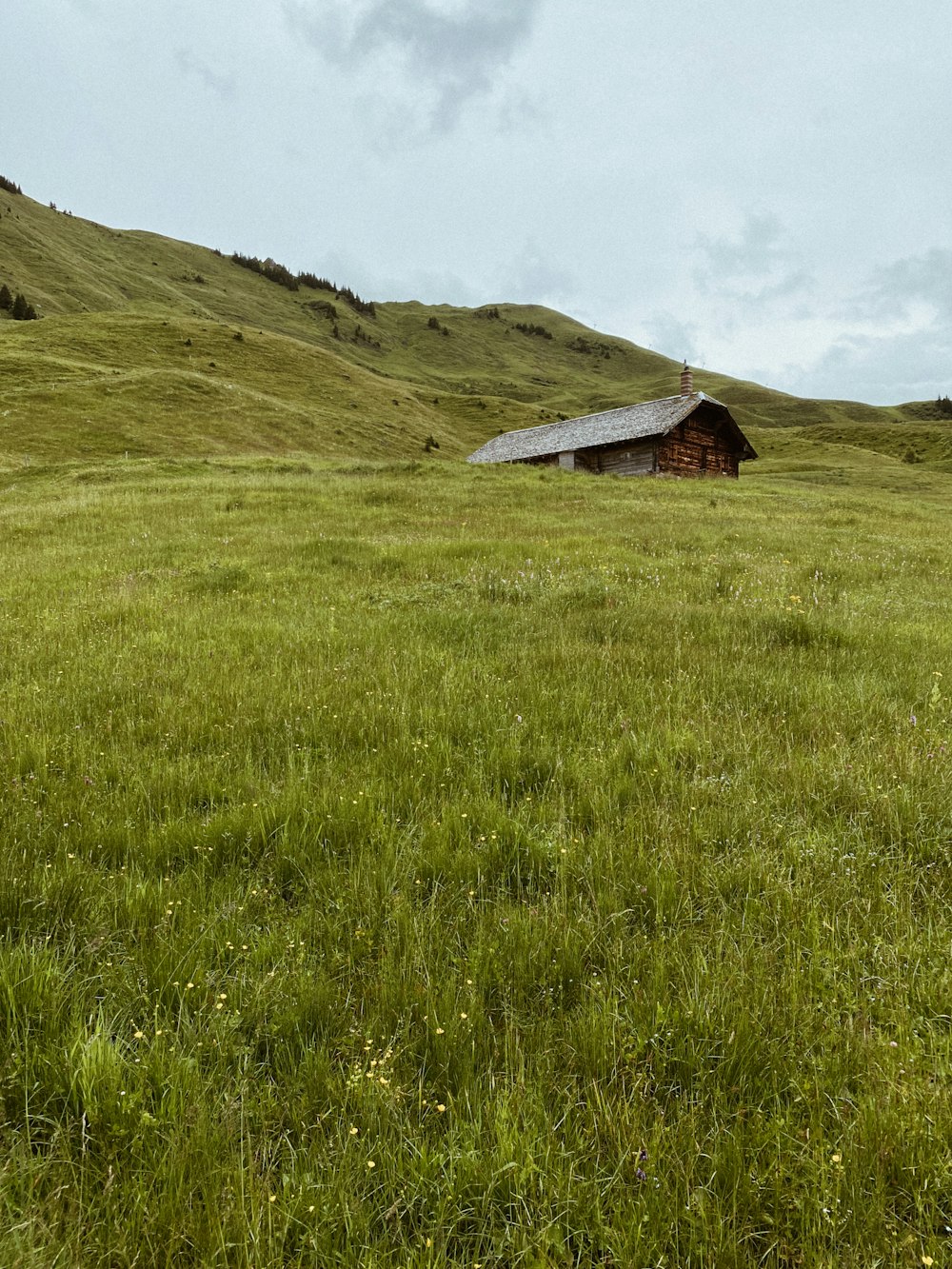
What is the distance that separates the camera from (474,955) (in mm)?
2436

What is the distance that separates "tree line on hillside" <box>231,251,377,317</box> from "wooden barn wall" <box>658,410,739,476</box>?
120549 mm

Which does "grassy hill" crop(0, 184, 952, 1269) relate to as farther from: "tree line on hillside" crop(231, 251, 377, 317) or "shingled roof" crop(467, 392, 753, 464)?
"tree line on hillside" crop(231, 251, 377, 317)

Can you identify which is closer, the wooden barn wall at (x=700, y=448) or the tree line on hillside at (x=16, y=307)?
the wooden barn wall at (x=700, y=448)

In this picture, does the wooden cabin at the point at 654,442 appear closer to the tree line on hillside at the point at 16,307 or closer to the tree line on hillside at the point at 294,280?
the tree line on hillside at the point at 16,307

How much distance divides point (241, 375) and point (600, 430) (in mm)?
36392

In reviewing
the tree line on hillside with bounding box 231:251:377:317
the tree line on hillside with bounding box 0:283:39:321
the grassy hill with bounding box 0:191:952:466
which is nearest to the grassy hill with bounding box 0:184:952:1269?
the grassy hill with bounding box 0:191:952:466

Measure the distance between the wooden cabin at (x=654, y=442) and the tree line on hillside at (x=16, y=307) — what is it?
53.6m

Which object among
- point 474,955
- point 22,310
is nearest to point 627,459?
point 474,955

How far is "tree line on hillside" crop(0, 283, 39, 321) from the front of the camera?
63281 millimetres

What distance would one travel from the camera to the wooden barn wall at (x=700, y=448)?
4469 cm

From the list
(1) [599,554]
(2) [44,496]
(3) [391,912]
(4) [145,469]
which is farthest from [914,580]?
(4) [145,469]

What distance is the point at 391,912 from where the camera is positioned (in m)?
2.71

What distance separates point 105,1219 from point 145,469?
35.6 meters

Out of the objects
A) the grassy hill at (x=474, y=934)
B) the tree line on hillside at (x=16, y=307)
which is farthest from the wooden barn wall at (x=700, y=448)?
the tree line on hillside at (x=16, y=307)
